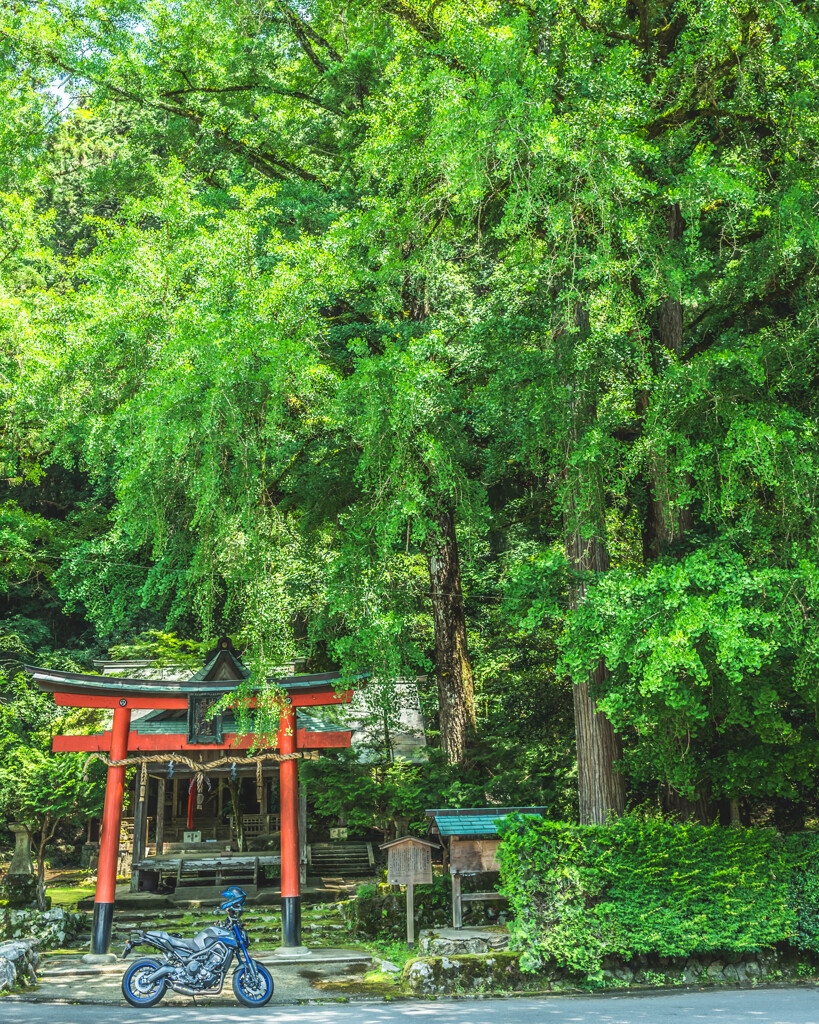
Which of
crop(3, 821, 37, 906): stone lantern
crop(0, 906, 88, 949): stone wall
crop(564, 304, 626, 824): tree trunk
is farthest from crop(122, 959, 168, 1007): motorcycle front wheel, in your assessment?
crop(3, 821, 37, 906): stone lantern

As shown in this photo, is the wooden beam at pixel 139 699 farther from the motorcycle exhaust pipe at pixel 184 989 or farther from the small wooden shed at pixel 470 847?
the motorcycle exhaust pipe at pixel 184 989

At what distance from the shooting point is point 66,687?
10023mm

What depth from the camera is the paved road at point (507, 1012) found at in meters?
→ 6.53

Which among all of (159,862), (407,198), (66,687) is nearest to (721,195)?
(407,198)

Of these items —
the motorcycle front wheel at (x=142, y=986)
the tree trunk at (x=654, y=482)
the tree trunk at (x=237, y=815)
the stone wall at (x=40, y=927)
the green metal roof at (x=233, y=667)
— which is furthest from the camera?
the tree trunk at (x=237, y=815)

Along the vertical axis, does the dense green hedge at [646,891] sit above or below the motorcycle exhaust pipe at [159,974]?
above

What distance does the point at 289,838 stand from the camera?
9875mm

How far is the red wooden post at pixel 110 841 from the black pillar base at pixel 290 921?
79.8 inches

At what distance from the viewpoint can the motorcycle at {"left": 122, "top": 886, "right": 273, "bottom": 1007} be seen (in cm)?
736

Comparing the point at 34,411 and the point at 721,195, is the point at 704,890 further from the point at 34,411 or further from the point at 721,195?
the point at 34,411

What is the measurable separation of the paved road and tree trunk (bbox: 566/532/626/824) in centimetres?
207

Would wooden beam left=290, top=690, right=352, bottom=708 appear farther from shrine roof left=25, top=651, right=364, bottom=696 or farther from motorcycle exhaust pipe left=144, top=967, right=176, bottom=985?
motorcycle exhaust pipe left=144, top=967, right=176, bottom=985

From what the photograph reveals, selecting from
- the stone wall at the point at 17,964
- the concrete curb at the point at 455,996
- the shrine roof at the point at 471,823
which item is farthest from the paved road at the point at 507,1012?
the shrine roof at the point at 471,823

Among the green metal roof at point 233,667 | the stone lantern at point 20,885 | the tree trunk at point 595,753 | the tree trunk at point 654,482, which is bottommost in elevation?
the stone lantern at point 20,885
